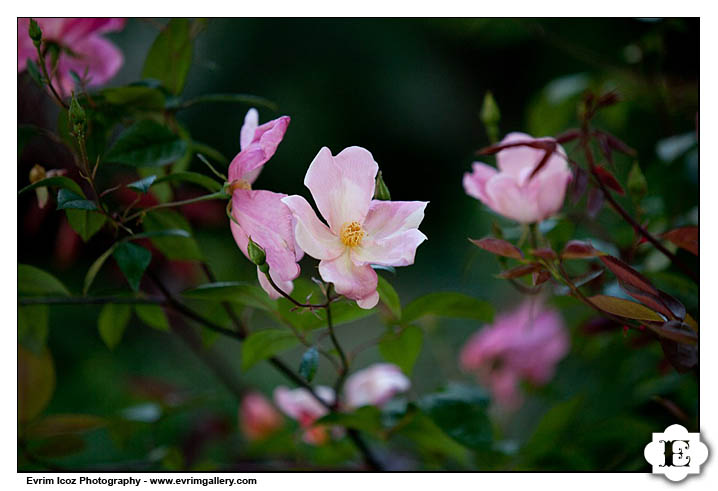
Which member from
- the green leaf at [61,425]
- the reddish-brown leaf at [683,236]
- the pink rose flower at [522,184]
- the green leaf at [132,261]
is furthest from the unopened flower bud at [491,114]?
the green leaf at [61,425]

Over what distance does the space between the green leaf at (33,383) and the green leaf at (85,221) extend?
16 cm

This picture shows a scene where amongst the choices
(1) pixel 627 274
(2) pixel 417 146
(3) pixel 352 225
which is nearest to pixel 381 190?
(3) pixel 352 225

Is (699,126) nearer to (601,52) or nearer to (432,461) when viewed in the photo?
(432,461)

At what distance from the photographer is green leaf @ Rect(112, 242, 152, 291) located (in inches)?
14.0

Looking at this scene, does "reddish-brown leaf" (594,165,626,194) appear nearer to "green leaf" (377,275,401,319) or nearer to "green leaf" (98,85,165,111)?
"green leaf" (377,275,401,319)

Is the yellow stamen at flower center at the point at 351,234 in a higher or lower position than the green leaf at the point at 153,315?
higher

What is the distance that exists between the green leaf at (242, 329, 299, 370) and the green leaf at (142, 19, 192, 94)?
0.55 ft

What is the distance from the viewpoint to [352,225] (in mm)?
332

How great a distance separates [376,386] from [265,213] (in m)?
0.26

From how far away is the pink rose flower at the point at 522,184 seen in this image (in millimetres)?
416

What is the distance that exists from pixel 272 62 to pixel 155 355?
1.54ft

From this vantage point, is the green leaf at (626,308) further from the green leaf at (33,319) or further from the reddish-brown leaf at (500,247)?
the green leaf at (33,319)

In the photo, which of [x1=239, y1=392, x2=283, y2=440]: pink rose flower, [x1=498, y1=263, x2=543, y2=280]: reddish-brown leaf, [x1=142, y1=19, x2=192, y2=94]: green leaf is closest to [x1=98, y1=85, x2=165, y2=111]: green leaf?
[x1=142, y1=19, x2=192, y2=94]: green leaf
